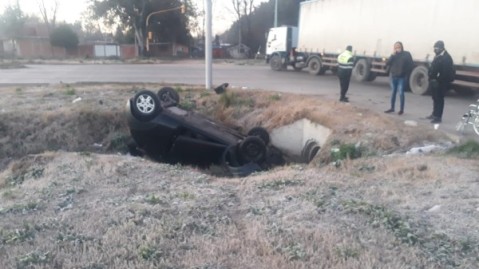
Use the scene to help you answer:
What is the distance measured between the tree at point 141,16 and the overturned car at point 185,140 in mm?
44765

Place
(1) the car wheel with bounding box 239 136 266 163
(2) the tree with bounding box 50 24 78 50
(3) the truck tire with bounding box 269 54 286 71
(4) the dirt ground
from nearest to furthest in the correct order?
(4) the dirt ground → (1) the car wheel with bounding box 239 136 266 163 → (3) the truck tire with bounding box 269 54 286 71 → (2) the tree with bounding box 50 24 78 50

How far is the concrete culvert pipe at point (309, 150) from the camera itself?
430 inches

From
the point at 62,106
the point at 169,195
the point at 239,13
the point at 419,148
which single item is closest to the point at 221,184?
the point at 169,195

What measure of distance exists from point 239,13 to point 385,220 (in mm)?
68035

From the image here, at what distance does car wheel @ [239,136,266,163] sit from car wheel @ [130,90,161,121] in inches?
71.0

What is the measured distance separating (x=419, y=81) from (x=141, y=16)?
138ft

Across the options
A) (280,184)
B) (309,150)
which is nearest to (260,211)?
(280,184)

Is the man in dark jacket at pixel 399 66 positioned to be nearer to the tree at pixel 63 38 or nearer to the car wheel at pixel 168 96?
the car wheel at pixel 168 96

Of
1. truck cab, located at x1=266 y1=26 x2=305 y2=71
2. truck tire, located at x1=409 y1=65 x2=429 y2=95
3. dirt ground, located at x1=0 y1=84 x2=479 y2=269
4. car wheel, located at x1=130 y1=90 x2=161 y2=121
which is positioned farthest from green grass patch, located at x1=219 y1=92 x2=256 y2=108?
truck cab, located at x1=266 y1=26 x2=305 y2=71

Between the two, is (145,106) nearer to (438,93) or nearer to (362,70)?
(438,93)

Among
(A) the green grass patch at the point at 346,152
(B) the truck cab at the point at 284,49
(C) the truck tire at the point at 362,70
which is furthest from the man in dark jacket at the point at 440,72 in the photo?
(B) the truck cab at the point at 284,49

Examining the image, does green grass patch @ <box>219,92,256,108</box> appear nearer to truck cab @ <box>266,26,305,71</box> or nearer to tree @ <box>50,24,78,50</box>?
truck cab @ <box>266,26,305,71</box>

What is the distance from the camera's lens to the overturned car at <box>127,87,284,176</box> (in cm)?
971

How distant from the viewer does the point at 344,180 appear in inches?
257
